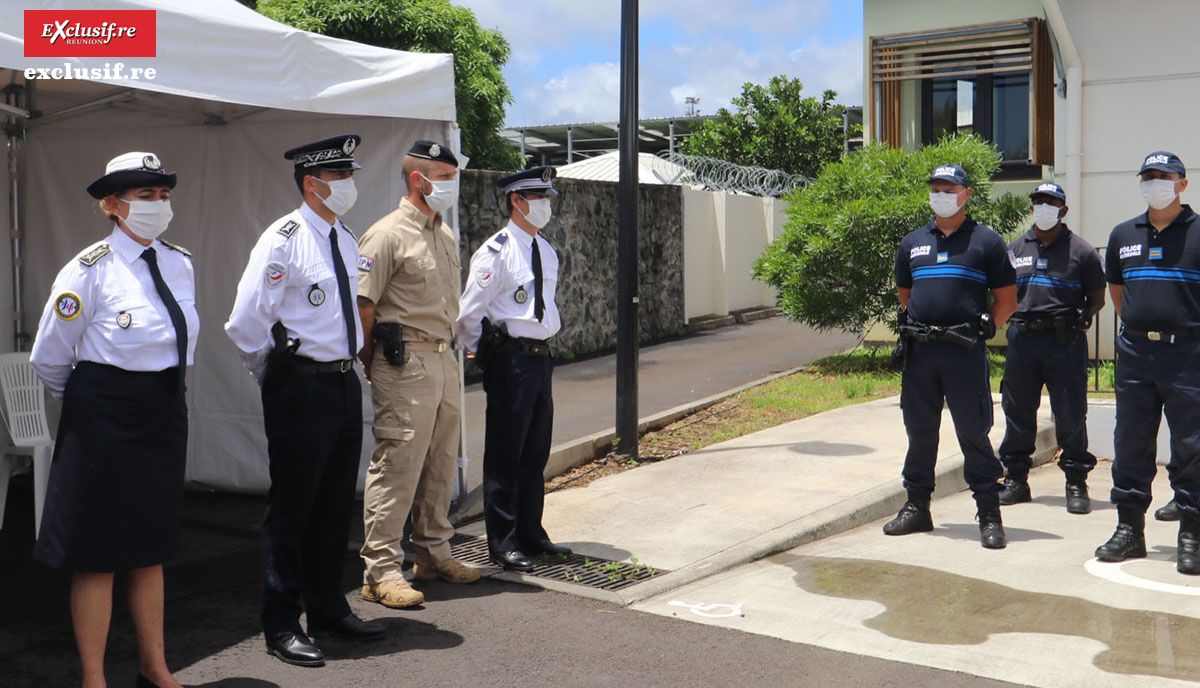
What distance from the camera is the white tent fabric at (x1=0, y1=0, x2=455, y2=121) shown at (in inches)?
191

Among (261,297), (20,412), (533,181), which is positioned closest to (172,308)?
(261,297)

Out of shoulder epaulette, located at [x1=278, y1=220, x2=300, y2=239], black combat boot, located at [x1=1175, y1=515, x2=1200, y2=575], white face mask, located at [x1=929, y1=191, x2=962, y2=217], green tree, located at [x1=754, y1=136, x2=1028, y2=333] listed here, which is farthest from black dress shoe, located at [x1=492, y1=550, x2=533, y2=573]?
green tree, located at [x1=754, y1=136, x2=1028, y2=333]

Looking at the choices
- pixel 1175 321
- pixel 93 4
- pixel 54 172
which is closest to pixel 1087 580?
pixel 1175 321

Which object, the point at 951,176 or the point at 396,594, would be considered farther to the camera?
the point at 951,176

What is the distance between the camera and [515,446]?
593 cm

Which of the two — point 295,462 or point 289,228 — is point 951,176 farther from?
point 295,462

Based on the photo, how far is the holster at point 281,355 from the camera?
15.1 feet

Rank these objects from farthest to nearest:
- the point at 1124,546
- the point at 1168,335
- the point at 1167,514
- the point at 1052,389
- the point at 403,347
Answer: the point at 1052,389 < the point at 1167,514 < the point at 1124,546 < the point at 1168,335 < the point at 403,347

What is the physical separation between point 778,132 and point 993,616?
27.6 metres

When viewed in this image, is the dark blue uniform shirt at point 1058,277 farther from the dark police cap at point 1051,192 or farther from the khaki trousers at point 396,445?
the khaki trousers at point 396,445

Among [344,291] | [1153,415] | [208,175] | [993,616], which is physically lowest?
[993,616]

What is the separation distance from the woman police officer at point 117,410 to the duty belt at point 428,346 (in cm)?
128

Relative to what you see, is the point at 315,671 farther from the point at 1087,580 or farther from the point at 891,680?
the point at 1087,580

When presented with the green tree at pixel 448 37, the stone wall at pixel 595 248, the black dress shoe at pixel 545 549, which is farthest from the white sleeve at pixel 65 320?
the green tree at pixel 448 37
